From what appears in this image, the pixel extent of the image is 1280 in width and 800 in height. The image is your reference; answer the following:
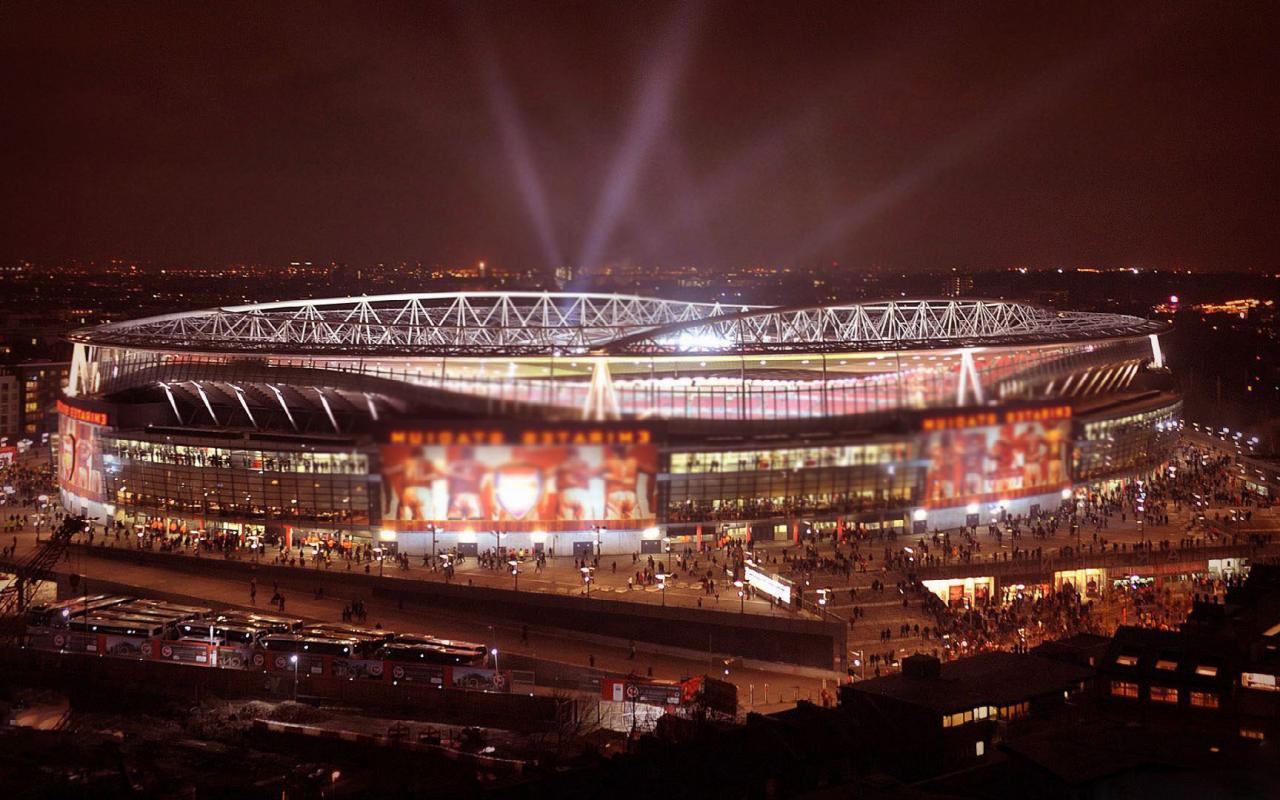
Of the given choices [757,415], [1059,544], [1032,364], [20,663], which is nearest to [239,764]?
[20,663]

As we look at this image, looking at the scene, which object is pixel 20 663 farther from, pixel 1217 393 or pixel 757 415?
pixel 1217 393

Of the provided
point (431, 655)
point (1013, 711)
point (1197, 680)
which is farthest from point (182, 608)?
point (1197, 680)

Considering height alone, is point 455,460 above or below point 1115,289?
below

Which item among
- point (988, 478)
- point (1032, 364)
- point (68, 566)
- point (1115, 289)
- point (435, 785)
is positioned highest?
point (1115, 289)

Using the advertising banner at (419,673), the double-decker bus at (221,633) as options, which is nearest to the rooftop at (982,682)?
the advertising banner at (419,673)

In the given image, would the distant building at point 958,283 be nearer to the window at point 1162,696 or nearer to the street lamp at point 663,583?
the street lamp at point 663,583

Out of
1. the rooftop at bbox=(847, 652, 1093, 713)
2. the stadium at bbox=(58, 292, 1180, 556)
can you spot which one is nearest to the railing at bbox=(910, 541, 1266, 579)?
the stadium at bbox=(58, 292, 1180, 556)

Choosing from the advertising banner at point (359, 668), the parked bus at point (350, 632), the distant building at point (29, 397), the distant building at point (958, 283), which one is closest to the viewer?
the advertising banner at point (359, 668)
